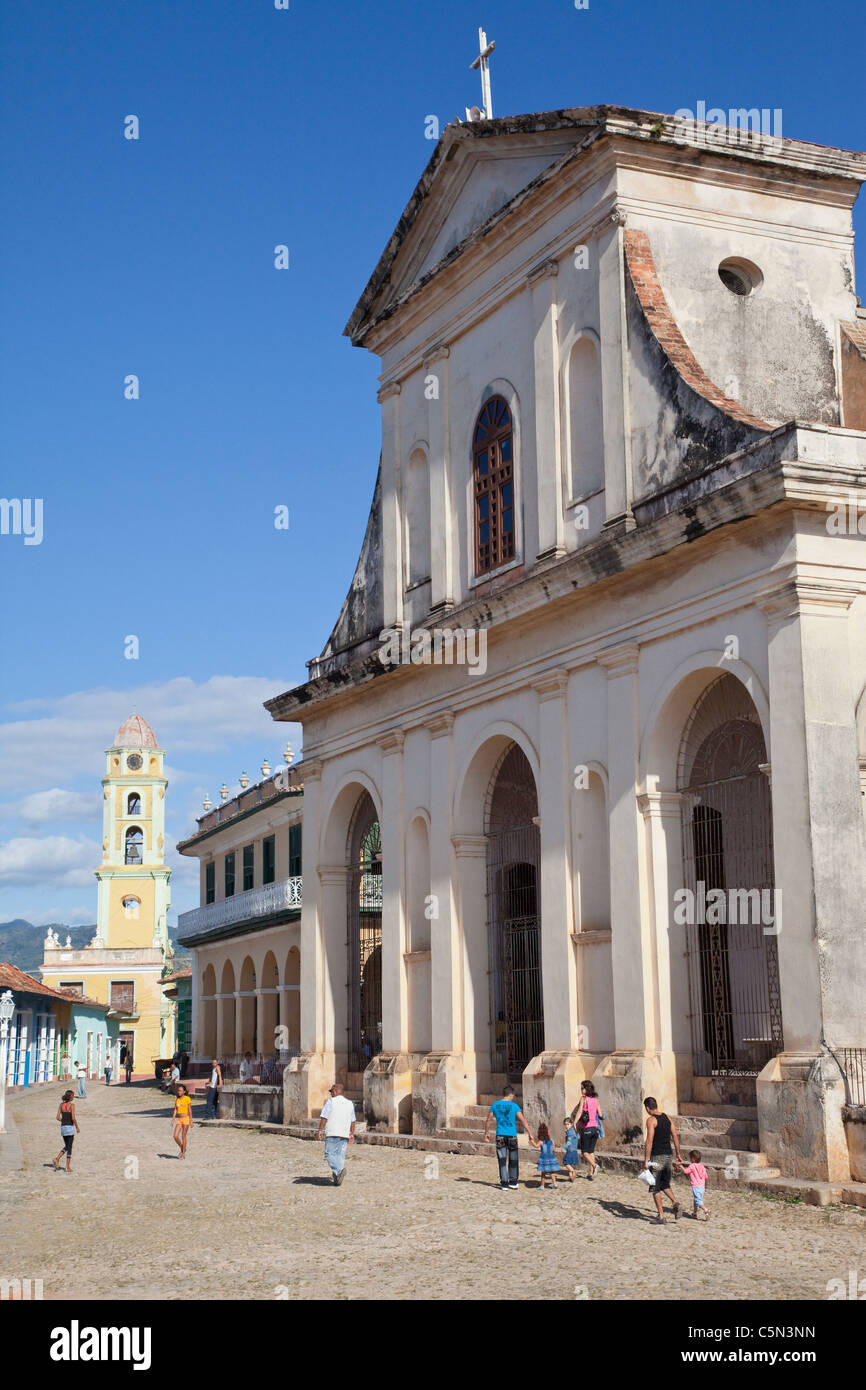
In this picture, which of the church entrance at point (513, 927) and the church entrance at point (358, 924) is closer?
the church entrance at point (513, 927)

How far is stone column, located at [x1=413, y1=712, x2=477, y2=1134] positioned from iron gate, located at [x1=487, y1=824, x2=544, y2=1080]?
48 centimetres

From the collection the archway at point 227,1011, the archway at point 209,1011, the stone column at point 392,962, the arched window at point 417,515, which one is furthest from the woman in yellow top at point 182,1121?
the archway at point 209,1011

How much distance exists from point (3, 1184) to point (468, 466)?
1030 cm

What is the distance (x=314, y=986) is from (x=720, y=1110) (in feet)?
32.6

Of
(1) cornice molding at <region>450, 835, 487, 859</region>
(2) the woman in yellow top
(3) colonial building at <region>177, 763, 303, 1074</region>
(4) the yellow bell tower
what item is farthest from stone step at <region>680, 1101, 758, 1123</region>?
(4) the yellow bell tower

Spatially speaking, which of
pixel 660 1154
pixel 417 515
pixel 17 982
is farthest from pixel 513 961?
pixel 17 982

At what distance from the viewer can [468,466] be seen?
2053 cm

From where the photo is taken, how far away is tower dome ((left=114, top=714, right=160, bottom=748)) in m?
70.4

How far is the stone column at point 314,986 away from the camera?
23.0m

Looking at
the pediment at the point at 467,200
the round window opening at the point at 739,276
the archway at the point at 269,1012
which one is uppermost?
the pediment at the point at 467,200

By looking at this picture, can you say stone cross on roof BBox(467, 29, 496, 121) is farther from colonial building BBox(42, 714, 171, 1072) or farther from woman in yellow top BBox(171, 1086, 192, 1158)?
colonial building BBox(42, 714, 171, 1072)

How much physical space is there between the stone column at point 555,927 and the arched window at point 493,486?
254 centimetres

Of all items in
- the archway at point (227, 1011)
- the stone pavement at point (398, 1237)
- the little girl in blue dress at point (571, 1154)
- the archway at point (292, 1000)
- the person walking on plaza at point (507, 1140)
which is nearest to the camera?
the stone pavement at point (398, 1237)

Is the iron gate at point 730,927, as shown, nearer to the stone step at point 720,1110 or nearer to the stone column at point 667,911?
the stone column at point 667,911
